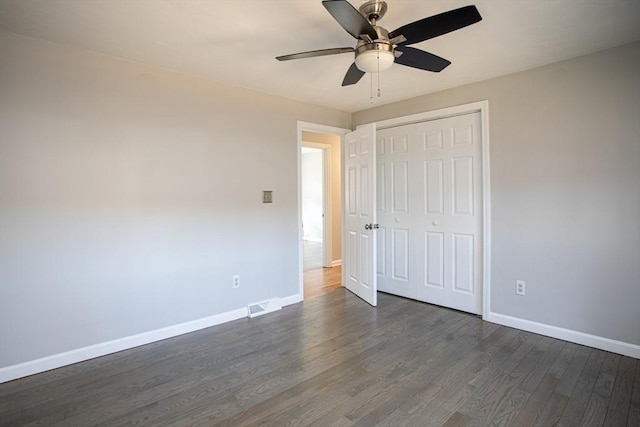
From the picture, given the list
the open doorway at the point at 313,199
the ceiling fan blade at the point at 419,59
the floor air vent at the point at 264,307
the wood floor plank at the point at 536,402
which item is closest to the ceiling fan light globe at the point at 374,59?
the ceiling fan blade at the point at 419,59

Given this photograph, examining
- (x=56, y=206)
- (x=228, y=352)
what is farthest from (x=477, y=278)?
(x=56, y=206)

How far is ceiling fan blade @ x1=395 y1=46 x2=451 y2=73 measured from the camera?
198 cm

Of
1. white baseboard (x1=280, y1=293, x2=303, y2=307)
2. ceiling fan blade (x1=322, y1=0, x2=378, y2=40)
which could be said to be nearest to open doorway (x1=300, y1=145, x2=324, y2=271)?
white baseboard (x1=280, y1=293, x2=303, y2=307)

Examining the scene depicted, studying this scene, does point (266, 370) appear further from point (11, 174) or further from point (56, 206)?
point (11, 174)

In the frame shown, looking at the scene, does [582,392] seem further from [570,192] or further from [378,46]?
[378,46]

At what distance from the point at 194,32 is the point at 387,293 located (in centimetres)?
349

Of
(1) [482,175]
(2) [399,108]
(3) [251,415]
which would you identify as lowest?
(3) [251,415]

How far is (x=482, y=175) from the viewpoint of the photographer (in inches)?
131

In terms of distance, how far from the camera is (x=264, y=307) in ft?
11.9

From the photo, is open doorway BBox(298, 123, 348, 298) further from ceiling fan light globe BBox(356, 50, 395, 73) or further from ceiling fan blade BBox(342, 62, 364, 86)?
ceiling fan light globe BBox(356, 50, 395, 73)

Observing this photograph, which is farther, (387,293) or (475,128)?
(387,293)

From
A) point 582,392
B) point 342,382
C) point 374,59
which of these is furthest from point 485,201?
point 342,382

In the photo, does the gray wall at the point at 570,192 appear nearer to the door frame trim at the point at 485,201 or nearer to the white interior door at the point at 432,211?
the door frame trim at the point at 485,201

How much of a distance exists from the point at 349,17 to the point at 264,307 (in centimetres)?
293
